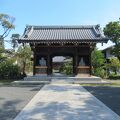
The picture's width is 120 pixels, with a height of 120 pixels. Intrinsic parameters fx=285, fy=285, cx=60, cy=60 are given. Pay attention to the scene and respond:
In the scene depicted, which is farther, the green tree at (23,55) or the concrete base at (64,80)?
the green tree at (23,55)

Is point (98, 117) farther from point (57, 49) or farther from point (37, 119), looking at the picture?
point (57, 49)

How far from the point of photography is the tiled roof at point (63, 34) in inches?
1063

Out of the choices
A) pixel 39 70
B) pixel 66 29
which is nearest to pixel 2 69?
pixel 39 70

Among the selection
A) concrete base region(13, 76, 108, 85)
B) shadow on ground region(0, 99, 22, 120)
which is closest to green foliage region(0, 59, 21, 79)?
concrete base region(13, 76, 108, 85)

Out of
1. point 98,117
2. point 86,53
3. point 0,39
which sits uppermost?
point 0,39

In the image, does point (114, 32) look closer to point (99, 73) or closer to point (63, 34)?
point (99, 73)

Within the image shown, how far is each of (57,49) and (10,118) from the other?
19591 mm

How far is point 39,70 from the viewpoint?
92.2 feet

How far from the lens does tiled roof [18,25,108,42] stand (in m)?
27.0

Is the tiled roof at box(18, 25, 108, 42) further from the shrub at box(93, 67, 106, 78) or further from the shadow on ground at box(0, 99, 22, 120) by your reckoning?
the shadow on ground at box(0, 99, 22, 120)

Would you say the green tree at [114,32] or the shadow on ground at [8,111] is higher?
the green tree at [114,32]

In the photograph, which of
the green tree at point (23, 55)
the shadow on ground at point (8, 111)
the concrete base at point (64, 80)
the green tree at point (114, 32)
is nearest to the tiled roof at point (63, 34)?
the concrete base at point (64, 80)

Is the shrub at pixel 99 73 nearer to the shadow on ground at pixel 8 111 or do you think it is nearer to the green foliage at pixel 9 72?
the green foliage at pixel 9 72

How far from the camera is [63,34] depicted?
1179 inches
